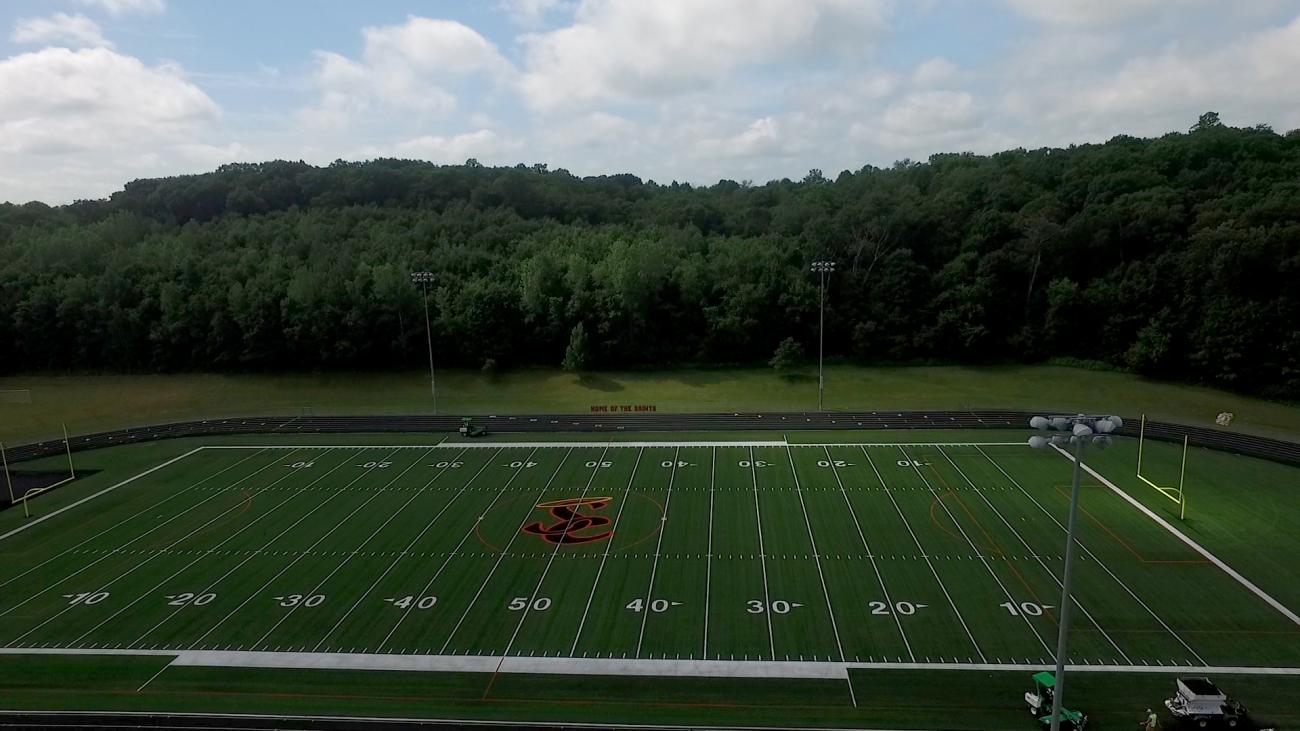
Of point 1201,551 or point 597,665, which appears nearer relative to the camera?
point 597,665

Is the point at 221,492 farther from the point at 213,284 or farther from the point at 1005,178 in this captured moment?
the point at 1005,178

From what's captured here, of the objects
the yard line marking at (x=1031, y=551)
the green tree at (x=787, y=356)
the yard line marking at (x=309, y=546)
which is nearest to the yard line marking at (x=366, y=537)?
the yard line marking at (x=309, y=546)

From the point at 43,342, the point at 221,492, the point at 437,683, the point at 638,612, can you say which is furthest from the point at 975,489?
the point at 43,342

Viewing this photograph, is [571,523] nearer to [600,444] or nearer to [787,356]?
[600,444]

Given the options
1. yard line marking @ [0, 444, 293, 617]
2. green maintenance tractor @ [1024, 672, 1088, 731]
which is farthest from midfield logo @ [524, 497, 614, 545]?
yard line marking @ [0, 444, 293, 617]

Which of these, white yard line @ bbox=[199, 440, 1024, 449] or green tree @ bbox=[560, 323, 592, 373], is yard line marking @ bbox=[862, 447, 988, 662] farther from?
green tree @ bbox=[560, 323, 592, 373]

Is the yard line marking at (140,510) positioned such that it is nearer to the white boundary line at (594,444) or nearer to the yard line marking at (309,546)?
the white boundary line at (594,444)

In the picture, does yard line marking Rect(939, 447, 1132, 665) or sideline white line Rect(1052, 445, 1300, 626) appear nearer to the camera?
yard line marking Rect(939, 447, 1132, 665)

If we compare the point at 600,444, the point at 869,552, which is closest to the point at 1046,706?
the point at 869,552
